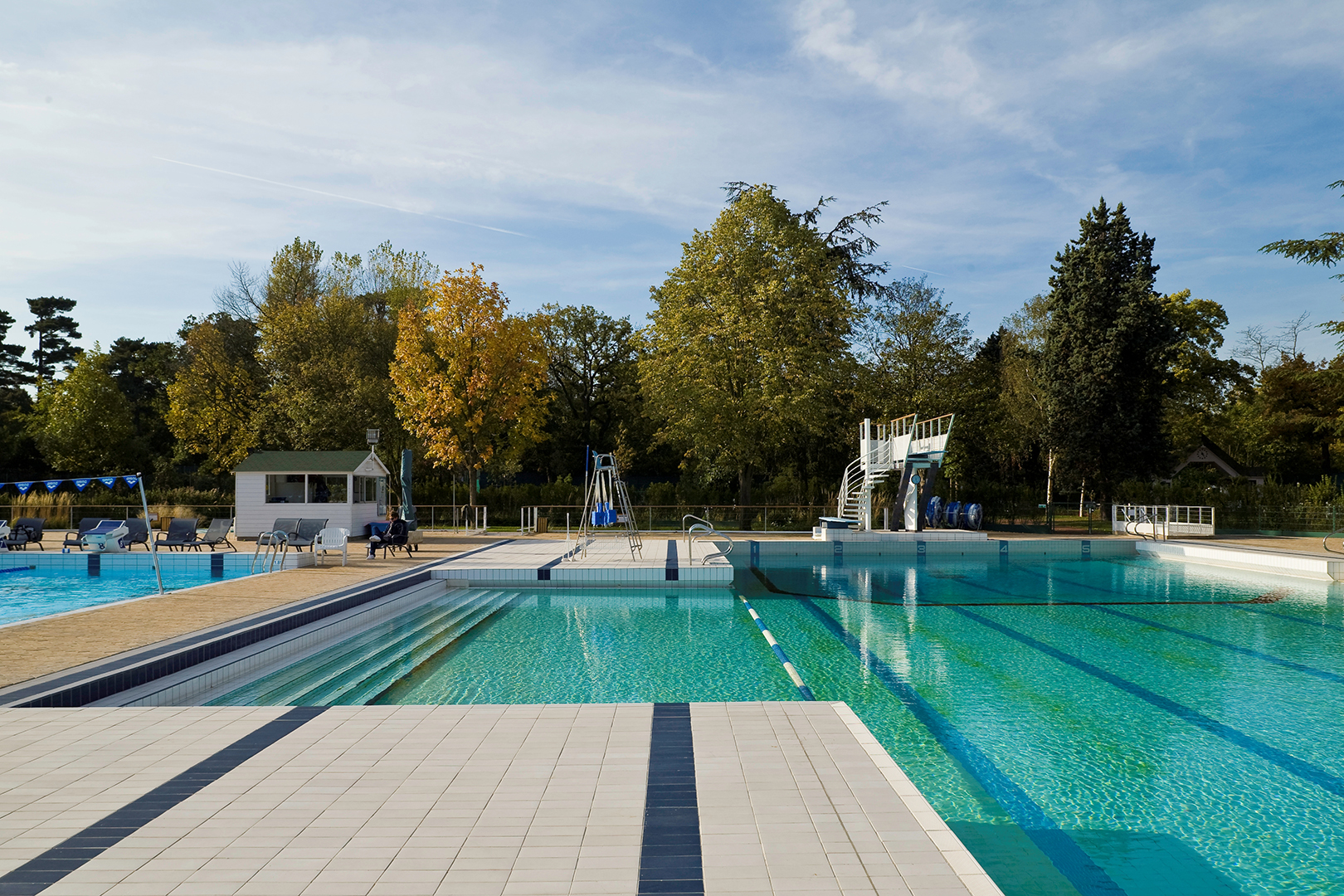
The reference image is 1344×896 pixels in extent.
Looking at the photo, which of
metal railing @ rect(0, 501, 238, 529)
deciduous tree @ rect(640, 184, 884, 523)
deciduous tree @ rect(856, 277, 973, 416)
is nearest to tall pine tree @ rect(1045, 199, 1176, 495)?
deciduous tree @ rect(856, 277, 973, 416)

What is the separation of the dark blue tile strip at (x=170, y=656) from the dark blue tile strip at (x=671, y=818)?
4386mm

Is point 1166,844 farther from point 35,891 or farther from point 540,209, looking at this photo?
point 540,209

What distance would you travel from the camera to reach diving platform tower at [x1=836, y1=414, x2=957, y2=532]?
20828mm

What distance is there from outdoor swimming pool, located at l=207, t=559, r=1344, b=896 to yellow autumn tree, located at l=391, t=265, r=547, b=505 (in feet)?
38.8

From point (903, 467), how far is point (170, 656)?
1813 centimetres

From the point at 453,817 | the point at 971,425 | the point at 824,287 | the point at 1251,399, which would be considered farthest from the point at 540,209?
the point at 1251,399

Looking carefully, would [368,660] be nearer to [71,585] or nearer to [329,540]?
[329,540]

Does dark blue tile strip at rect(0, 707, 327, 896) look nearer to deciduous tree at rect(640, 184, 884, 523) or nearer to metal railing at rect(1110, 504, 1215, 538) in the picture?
deciduous tree at rect(640, 184, 884, 523)

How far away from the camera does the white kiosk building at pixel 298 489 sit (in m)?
20.7

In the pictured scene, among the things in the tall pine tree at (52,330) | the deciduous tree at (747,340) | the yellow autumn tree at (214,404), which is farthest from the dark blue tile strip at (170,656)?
the tall pine tree at (52,330)

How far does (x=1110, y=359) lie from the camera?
2689 cm

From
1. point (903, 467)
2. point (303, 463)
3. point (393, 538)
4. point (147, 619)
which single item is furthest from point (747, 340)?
point (147, 619)

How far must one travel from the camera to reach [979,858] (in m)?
4.44

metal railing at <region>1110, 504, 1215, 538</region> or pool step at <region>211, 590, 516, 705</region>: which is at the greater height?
metal railing at <region>1110, 504, 1215, 538</region>
